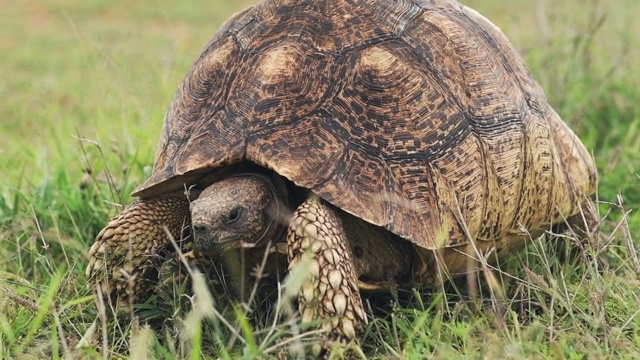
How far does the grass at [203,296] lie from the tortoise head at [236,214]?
29 centimetres

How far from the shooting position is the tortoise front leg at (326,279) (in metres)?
2.67

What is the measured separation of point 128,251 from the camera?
3.13m

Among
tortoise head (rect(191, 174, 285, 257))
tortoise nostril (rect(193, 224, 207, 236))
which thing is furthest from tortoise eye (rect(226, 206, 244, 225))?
tortoise nostril (rect(193, 224, 207, 236))

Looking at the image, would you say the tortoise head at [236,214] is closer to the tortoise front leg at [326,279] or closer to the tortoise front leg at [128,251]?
the tortoise front leg at [326,279]

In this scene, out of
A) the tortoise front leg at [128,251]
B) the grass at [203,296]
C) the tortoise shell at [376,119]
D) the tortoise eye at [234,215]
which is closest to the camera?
the grass at [203,296]

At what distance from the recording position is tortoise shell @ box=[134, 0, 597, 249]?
9.48 ft

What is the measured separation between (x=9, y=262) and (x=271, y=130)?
60.7 inches

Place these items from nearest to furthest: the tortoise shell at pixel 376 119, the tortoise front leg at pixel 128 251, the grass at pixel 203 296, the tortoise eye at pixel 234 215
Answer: the grass at pixel 203 296, the tortoise eye at pixel 234 215, the tortoise shell at pixel 376 119, the tortoise front leg at pixel 128 251

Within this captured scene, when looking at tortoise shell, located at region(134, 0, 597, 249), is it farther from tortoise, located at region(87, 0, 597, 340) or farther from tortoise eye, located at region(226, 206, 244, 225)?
tortoise eye, located at region(226, 206, 244, 225)

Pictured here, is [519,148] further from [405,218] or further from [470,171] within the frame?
[405,218]

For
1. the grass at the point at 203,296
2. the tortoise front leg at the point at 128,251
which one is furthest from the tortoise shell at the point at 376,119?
the grass at the point at 203,296

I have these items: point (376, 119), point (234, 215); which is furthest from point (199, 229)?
point (376, 119)

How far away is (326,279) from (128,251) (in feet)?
2.89

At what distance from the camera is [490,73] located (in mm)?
3303
